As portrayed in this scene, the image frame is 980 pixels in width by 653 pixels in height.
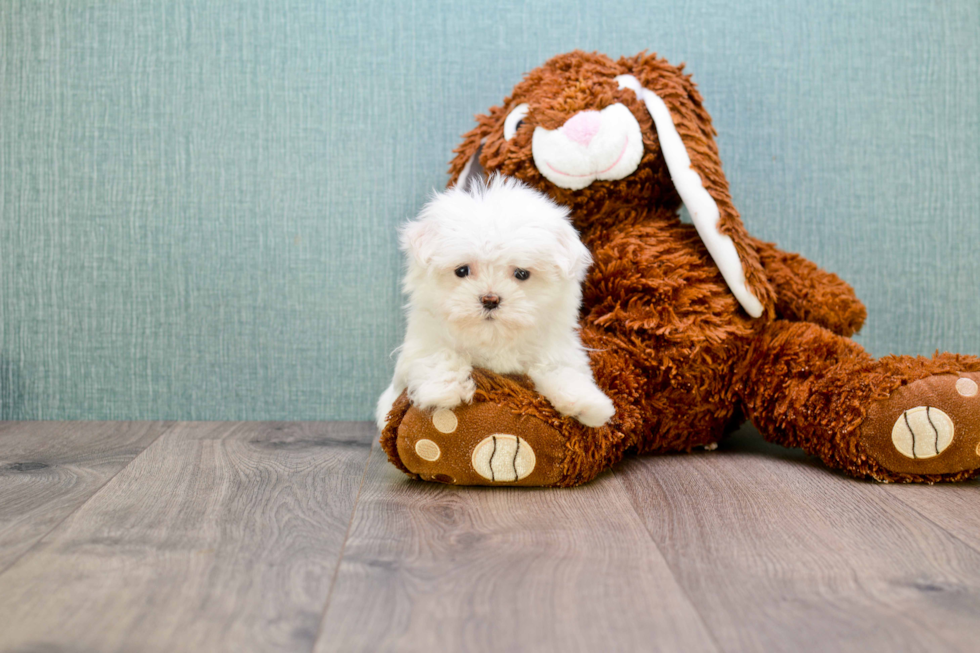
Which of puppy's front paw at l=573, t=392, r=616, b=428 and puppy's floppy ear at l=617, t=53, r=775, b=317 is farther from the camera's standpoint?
puppy's floppy ear at l=617, t=53, r=775, b=317

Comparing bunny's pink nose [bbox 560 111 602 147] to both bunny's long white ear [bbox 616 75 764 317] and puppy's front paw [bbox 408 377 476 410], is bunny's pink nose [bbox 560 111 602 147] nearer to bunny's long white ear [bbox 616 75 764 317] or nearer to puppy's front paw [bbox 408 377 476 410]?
bunny's long white ear [bbox 616 75 764 317]

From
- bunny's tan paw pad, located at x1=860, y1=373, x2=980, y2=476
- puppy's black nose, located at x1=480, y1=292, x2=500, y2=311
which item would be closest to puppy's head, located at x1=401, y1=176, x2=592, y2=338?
puppy's black nose, located at x1=480, y1=292, x2=500, y2=311

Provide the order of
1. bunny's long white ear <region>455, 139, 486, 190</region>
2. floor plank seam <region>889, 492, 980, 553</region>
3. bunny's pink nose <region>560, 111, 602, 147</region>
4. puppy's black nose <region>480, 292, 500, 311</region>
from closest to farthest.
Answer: floor plank seam <region>889, 492, 980, 553</region> < puppy's black nose <region>480, 292, 500, 311</region> < bunny's pink nose <region>560, 111, 602, 147</region> < bunny's long white ear <region>455, 139, 486, 190</region>

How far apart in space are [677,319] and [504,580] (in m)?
0.57

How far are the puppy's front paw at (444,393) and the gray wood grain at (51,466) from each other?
1.41 feet

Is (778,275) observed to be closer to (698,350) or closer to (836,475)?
(698,350)

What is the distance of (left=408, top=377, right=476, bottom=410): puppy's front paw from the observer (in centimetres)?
95

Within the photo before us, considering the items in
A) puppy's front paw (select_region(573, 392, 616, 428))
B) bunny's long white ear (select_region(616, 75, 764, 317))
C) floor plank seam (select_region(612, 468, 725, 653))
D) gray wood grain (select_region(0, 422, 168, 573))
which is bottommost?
gray wood grain (select_region(0, 422, 168, 573))

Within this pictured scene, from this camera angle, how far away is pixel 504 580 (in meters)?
0.70

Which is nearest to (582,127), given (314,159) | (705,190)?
(705,190)

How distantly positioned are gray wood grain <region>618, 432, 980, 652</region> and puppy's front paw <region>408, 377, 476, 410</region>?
25cm

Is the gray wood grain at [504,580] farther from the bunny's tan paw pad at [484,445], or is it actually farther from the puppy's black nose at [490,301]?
the puppy's black nose at [490,301]

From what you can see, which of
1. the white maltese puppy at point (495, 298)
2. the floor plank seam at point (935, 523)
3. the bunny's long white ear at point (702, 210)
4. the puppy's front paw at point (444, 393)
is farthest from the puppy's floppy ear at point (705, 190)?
the puppy's front paw at point (444, 393)

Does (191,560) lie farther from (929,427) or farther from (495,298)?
(929,427)
